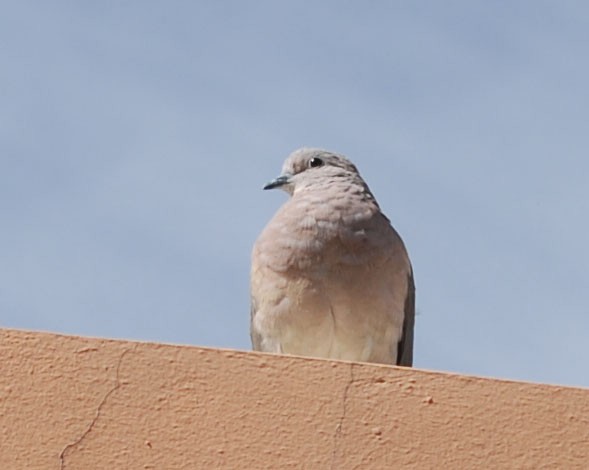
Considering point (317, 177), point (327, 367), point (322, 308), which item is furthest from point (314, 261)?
point (327, 367)

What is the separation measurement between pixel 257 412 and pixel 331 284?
245 centimetres

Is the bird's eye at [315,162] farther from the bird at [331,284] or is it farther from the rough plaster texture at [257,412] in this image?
the rough plaster texture at [257,412]

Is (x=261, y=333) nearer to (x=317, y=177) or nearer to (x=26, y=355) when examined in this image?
(x=317, y=177)

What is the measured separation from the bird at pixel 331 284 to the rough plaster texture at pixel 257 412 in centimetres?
236

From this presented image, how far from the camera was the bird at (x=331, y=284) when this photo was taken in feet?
17.2

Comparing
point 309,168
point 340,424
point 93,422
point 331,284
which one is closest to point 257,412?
point 340,424

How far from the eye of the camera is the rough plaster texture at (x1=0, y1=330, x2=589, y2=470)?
2.73 meters

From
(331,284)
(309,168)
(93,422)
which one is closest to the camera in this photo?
(93,422)

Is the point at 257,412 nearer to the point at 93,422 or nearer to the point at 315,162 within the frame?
the point at 93,422

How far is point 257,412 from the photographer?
280 centimetres

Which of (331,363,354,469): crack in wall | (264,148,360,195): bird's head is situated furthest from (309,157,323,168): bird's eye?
(331,363,354,469): crack in wall

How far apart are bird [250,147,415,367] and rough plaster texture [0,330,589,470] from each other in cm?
236

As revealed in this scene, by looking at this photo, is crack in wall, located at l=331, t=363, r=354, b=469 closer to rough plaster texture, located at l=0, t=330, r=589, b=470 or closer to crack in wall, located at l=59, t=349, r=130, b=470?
rough plaster texture, located at l=0, t=330, r=589, b=470

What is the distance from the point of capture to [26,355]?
2.79 m
